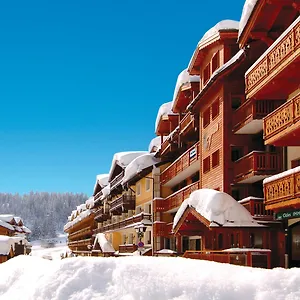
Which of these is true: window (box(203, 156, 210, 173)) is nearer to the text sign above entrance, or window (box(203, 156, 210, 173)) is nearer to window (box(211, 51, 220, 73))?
window (box(211, 51, 220, 73))

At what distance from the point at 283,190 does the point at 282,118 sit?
2.32 m

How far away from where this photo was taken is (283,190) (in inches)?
656

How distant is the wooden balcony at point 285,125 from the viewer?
15.8 metres

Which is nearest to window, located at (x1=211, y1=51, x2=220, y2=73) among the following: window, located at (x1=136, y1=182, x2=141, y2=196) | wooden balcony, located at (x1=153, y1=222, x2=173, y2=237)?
wooden balcony, located at (x1=153, y1=222, x2=173, y2=237)

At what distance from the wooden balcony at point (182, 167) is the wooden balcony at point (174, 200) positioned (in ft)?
4.22

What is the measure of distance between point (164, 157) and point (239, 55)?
21059 millimetres

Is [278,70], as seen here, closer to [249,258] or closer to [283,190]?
[283,190]

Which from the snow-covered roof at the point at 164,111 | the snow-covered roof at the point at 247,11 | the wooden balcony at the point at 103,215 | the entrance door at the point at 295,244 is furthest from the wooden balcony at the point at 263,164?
the wooden balcony at the point at 103,215

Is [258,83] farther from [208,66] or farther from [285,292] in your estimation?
[285,292]

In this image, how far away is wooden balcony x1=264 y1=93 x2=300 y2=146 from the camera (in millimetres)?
15783

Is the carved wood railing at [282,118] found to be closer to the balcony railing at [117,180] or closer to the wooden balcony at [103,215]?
the balcony railing at [117,180]

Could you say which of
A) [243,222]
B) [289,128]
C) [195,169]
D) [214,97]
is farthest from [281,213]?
[195,169]

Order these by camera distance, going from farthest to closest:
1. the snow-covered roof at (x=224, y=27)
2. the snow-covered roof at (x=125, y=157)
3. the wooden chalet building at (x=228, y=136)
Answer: the snow-covered roof at (x=125, y=157), the snow-covered roof at (x=224, y=27), the wooden chalet building at (x=228, y=136)

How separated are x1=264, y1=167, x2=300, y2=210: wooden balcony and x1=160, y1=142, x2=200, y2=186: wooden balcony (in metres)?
11.3
